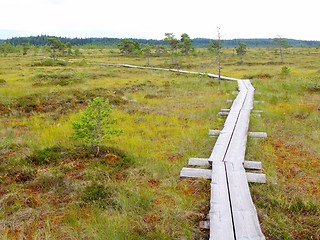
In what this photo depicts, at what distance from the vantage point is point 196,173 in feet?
18.0

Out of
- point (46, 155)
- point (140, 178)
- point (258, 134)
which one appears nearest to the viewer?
point (140, 178)

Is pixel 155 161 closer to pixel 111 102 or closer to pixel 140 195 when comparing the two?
pixel 140 195

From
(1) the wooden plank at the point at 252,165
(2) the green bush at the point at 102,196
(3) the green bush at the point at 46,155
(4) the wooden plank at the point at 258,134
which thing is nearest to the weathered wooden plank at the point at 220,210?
(1) the wooden plank at the point at 252,165

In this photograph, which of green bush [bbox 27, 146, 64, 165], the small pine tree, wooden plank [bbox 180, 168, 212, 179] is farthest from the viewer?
the small pine tree

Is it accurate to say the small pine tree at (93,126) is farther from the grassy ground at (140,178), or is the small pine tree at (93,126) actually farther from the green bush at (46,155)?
the green bush at (46,155)

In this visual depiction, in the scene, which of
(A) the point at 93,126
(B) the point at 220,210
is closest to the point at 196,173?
(B) the point at 220,210

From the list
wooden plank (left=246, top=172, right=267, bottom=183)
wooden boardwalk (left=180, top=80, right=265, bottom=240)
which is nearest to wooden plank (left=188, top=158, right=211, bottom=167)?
wooden boardwalk (left=180, top=80, right=265, bottom=240)

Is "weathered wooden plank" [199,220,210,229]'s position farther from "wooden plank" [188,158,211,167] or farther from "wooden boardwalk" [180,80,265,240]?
"wooden plank" [188,158,211,167]

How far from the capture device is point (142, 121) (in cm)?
1048

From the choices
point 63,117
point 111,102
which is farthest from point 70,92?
point 63,117

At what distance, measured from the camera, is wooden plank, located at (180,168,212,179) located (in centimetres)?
Answer: 543

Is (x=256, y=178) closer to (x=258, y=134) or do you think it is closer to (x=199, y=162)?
(x=199, y=162)

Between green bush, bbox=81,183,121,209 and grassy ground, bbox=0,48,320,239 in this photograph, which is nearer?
grassy ground, bbox=0,48,320,239

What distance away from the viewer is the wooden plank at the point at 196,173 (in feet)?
17.8
